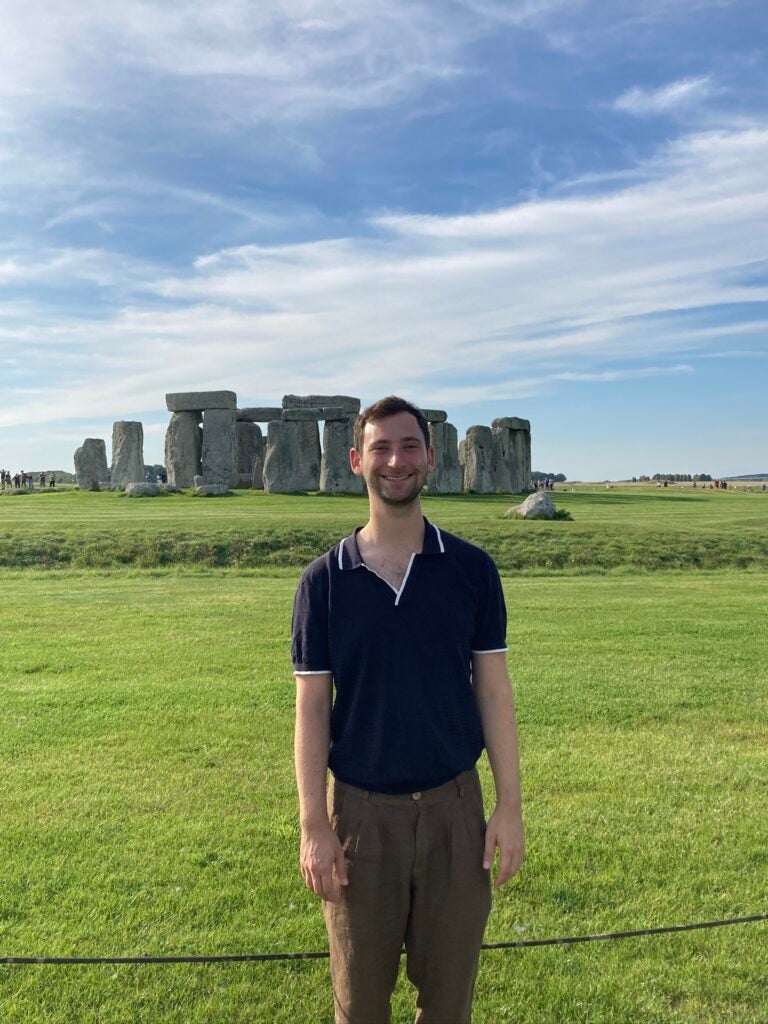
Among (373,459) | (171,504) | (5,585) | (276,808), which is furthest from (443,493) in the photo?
(373,459)

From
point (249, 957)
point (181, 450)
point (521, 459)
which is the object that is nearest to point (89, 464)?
point (181, 450)

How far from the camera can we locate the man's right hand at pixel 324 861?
2.77m

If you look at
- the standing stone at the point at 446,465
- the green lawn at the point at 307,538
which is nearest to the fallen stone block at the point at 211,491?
the green lawn at the point at 307,538

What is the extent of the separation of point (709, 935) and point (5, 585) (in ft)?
42.8

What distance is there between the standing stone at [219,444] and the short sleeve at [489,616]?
32.3 m

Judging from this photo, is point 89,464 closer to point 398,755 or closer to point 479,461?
point 479,461

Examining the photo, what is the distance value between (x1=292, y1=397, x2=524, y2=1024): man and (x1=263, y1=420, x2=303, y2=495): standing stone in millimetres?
29690

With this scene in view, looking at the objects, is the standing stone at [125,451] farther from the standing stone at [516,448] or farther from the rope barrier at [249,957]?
the rope barrier at [249,957]

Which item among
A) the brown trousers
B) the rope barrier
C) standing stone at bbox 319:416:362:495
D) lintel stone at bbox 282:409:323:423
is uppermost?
lintel stone at bbox 282:409:323:423

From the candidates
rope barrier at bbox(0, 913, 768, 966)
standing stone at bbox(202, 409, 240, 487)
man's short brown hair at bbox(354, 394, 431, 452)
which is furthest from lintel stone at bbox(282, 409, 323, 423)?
man's short brown hair at bbox(354, 394, 431, 452)

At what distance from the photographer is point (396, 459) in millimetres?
2891

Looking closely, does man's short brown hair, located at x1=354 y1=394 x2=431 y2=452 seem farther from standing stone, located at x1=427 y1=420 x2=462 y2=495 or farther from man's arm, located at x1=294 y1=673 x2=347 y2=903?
standing stone, located at x1=427 y1=420 x2=462 y2=495

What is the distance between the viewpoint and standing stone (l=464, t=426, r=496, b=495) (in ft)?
117

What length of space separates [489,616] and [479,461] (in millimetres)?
33210
